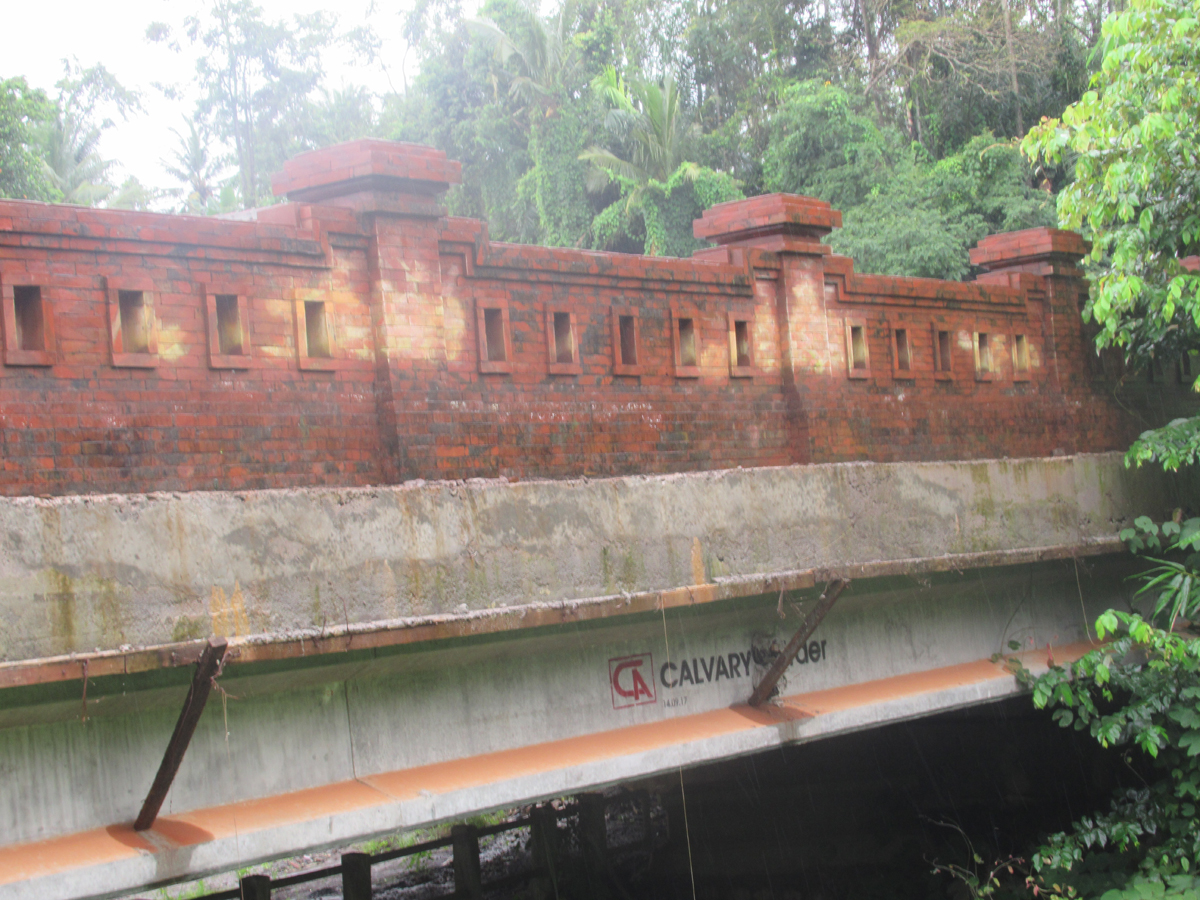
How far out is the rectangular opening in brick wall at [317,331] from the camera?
681cm

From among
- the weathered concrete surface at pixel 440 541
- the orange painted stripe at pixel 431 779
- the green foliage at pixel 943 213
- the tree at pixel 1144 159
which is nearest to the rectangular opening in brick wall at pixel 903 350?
the weathered concrete surface at pixel 440 541

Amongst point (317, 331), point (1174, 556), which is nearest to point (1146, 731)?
point (1174, 556)

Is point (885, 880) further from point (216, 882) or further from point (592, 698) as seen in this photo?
point (216, 882)

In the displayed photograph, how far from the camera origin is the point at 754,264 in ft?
29.3

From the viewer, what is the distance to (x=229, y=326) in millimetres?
6496

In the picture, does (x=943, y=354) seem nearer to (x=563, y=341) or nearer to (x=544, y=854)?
(x=563, y=341)

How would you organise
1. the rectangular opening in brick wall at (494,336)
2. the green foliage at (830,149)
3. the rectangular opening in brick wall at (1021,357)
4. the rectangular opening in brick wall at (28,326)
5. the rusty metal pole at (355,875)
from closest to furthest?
the rectangular opening in brick wall at (28,326) → the rectangular opening in brick wall at (494,336) → the rusty metal pole at (355,875) → the rectangular opening in brick wall at (1021,357) → the green foliage at (830,149)

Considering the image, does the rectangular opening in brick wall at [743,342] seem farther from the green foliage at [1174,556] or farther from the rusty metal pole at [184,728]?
the rusty metal pole at [184,728]

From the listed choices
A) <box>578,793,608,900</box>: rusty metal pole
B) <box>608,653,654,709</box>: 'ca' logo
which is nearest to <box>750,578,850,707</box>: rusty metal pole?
<box>608,653,654,709</box>: 'ca' logo

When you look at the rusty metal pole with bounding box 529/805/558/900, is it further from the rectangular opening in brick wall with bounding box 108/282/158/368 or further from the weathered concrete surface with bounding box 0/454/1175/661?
the rectangular opening in brick wall with bounding box 108/282/158/368

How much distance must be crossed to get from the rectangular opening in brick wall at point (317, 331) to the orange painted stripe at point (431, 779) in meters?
2.45

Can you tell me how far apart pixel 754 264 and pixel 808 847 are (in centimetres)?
613

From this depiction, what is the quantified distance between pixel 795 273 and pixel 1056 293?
10.9 ft

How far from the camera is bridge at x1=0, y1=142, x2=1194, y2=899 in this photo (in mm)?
5133
